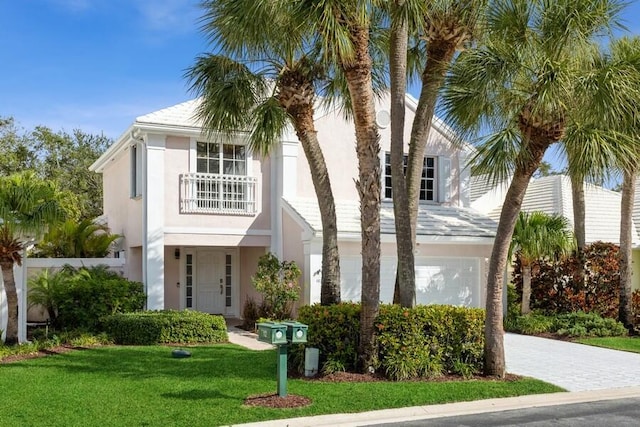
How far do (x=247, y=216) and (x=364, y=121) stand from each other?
8120 mm

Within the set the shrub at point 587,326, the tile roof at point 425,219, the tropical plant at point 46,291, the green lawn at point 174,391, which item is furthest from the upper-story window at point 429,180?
the tropical plant at point 46,291

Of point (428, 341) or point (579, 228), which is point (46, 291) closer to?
point (428, 341)

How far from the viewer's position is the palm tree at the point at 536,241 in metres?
17.4

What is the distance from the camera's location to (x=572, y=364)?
41.1 feet

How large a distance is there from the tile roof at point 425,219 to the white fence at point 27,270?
5431 mm

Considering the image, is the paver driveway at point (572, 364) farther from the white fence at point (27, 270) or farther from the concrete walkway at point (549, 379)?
the white fence at point (27, 270)

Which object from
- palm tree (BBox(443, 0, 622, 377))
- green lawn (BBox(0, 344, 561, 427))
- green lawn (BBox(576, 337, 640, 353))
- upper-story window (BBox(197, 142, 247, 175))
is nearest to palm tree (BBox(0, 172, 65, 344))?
green lawn (BBox(0, 344, 561, 427))

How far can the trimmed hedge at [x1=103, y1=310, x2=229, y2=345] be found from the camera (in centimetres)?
1468

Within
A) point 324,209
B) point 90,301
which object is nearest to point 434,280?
point 324,209

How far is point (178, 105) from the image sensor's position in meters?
18.0

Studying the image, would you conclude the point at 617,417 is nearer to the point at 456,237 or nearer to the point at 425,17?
the point at 425,17

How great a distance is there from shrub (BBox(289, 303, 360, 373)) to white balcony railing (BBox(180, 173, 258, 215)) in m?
7.57

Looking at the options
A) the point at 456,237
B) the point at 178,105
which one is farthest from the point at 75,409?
the point at 456,237

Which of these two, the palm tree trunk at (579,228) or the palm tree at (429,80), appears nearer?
the palm tree at (429,80)
